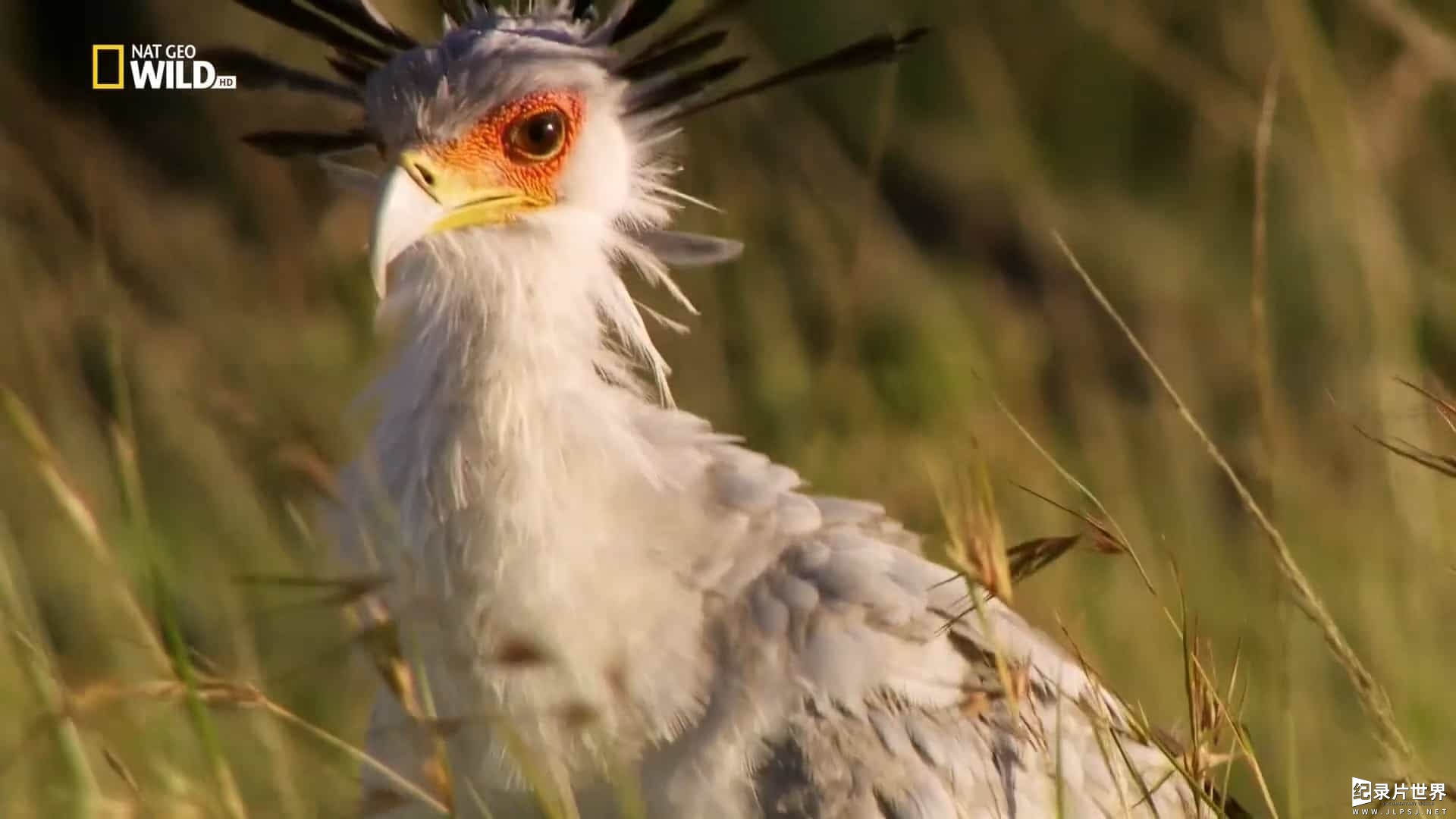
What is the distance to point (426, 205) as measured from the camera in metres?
2.45

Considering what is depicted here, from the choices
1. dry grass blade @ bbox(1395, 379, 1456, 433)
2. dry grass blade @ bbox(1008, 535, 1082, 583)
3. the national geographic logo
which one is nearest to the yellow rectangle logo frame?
the national geographic logo

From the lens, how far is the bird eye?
2533 millimetres

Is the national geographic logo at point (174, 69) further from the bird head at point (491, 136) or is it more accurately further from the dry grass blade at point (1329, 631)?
the dry grass blade at point (1329, 631)

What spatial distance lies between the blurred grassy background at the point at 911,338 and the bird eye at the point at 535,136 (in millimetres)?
455

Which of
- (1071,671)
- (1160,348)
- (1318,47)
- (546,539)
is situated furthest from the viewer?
(1160,348)

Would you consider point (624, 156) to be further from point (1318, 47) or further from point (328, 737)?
point (1318, 47)

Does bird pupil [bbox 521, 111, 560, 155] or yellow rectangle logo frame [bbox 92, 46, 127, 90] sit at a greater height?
yellow rectangle logo frame [bbox 92, 46, 127, 90]

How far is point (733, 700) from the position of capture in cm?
244

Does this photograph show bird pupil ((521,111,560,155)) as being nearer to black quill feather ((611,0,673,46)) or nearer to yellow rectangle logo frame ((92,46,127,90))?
black quill feather ((611,0,673,46))

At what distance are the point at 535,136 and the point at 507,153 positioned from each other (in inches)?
1.7

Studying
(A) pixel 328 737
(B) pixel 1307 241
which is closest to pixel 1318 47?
(A) pixel 328 737

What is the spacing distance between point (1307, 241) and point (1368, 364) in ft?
7.77

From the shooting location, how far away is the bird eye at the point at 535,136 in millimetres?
2533

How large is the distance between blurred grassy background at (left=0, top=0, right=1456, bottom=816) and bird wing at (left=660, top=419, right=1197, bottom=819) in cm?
23
